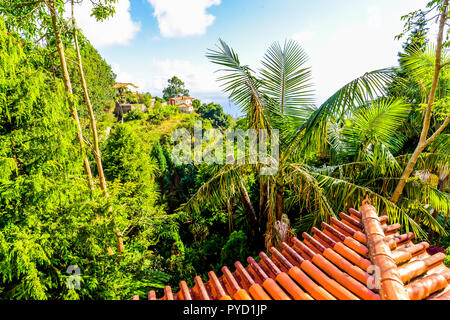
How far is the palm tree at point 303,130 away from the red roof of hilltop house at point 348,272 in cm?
154

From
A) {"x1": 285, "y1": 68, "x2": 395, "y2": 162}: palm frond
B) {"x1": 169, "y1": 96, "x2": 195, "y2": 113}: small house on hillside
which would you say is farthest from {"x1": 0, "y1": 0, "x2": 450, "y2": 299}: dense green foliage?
{"x1": 169, "y1": 96, "x2": 195, "y2": 113}: small house on hillside

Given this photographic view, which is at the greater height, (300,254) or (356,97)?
(356,97)

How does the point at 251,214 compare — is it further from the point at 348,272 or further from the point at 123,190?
the point at 348,272

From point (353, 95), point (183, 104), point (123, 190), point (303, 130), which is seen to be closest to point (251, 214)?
point (303, 130)

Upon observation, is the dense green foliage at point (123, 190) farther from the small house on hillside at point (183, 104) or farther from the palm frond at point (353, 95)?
the small house on hillside at point (183, 104)

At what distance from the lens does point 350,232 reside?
260 centimetres

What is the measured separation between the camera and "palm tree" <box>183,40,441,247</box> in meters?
3.79

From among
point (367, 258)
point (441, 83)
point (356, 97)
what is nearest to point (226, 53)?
point (356, 97)

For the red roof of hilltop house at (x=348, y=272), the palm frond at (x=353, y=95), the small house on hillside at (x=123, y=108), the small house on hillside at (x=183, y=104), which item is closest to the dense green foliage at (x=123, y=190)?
the palm frond at (x=353, y=95)

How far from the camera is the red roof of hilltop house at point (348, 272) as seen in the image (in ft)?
6.05

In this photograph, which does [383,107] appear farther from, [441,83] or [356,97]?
[356,97]

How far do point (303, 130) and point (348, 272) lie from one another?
2.70m

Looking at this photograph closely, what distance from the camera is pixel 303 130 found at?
4.20m
